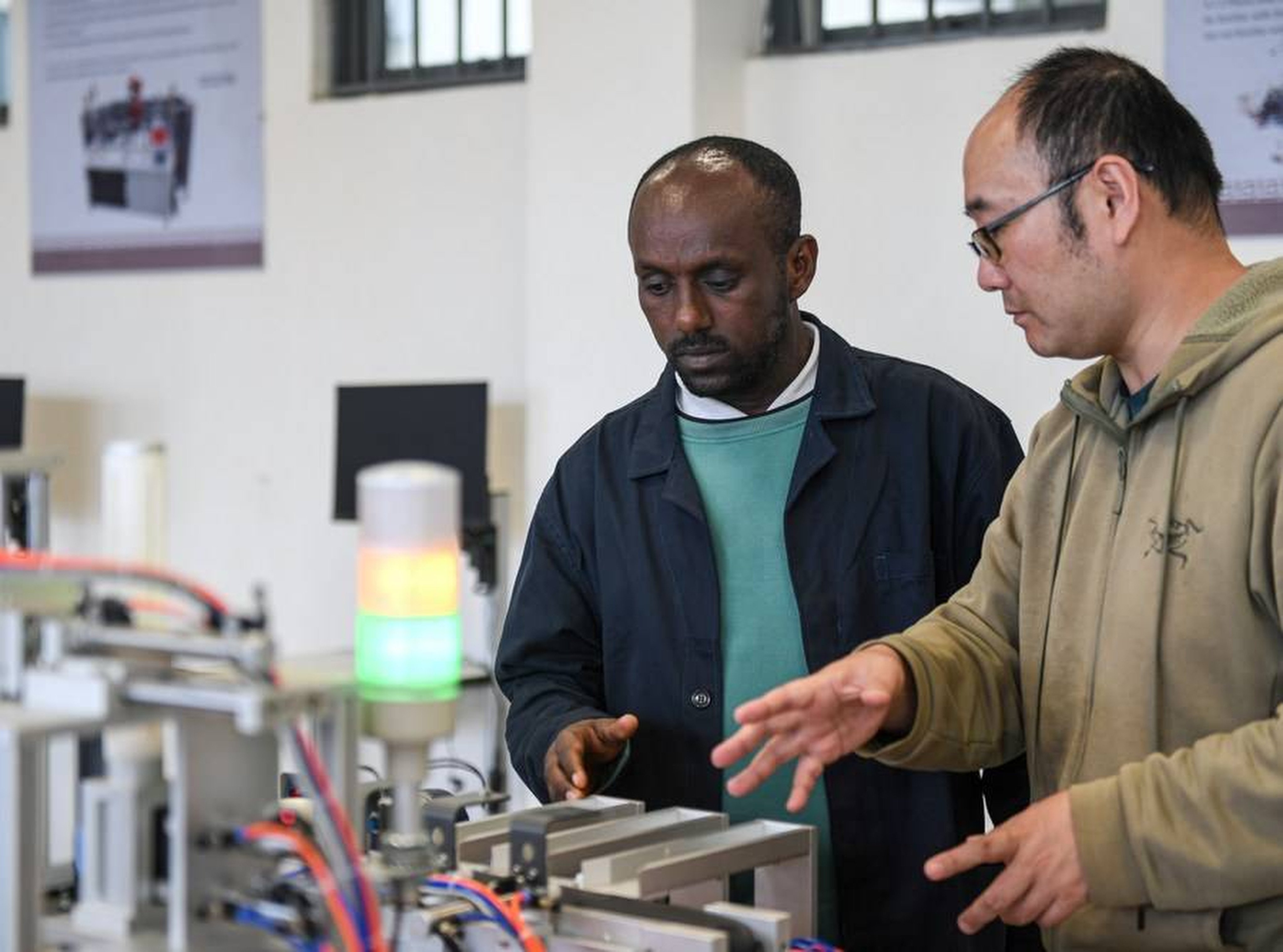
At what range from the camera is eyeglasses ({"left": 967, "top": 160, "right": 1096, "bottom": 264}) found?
1678mm

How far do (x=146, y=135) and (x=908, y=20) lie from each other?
2225 millimetres

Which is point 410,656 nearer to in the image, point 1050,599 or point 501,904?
point 501,904

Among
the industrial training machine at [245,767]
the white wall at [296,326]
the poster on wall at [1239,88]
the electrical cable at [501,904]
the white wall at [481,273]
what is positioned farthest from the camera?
the white wall at [296,326]

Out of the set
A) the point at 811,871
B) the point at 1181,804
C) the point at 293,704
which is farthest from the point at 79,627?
the point at 1181,804

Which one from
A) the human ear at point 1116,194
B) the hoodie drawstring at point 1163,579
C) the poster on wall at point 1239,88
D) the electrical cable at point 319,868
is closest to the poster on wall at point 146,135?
the poster on wall at point 1239,88

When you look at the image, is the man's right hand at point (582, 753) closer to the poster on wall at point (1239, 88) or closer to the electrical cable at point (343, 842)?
the electrical cable at point (343, 842)

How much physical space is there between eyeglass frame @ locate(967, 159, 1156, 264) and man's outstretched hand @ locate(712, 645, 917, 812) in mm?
394

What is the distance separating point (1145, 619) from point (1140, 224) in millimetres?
362

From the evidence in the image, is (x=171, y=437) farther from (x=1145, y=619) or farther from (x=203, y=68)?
(x=1145, y=619)

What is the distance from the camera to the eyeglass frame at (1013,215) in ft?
5.48

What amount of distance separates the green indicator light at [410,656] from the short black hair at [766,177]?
1064 millimetres

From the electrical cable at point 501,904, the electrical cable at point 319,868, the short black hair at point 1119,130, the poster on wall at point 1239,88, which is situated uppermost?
the poster on wall at point 1239,88

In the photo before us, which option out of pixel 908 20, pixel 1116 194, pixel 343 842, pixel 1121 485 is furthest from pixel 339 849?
pixel 908 20

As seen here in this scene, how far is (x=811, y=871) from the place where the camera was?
1707mm
